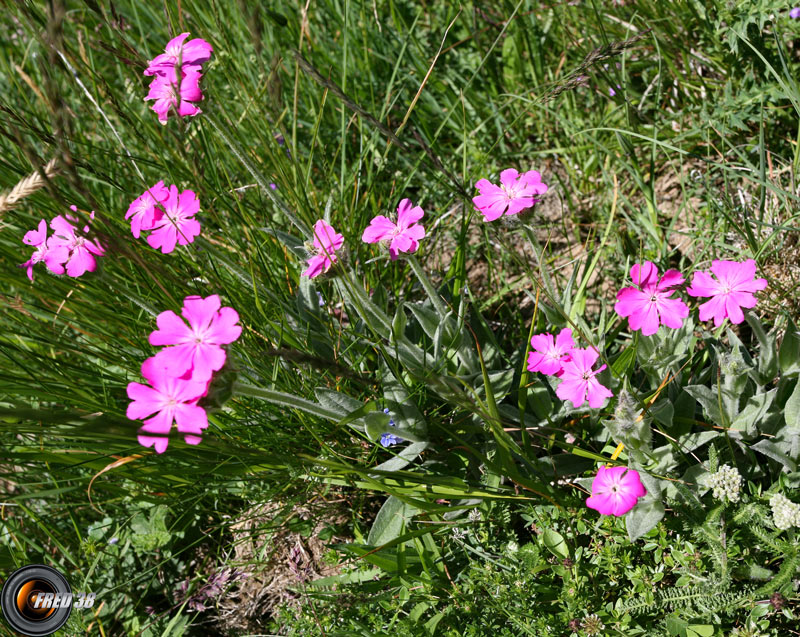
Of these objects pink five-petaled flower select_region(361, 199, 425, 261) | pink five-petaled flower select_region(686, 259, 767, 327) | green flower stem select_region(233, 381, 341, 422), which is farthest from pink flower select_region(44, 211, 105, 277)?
pink five-petaled flower select_region(686, 259, 767, 327)

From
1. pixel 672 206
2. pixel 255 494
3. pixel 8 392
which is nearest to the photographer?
pixel 8 392

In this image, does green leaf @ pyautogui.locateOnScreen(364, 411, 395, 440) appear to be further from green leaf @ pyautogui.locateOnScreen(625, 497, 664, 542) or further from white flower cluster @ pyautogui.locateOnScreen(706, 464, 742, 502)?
white flower cluster @ pyautogui.locateOnScreen(706, 464, 742, 502)

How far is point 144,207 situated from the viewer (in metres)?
1.86

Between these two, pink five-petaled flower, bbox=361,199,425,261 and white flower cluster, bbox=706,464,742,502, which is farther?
pink five-petaled flower, bbox=361,199,425,261

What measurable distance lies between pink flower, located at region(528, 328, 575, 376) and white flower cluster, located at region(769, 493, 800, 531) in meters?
0.59

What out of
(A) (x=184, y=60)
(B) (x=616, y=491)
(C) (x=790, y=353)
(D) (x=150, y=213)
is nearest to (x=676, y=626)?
(B) (x=616, y=491)

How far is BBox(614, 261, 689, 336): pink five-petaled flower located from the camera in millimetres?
1604

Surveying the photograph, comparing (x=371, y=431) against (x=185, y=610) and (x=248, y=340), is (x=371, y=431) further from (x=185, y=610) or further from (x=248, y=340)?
(x=185, y=610)

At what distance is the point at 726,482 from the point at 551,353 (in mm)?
519

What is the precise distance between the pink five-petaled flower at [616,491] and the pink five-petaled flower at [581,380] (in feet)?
0.59

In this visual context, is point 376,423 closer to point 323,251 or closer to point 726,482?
point 323,251

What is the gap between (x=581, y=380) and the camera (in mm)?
1715

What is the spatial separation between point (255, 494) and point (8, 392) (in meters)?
0.80

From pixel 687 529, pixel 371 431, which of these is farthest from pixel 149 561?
pixel 687 529
